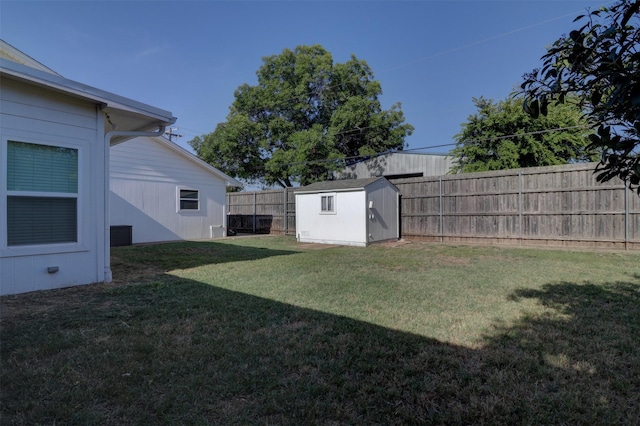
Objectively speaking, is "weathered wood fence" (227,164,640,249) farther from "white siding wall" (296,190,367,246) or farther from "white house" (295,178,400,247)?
"white siding wall" (296,190,367,246)

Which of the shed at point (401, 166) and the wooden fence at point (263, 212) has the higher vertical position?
the shed at point (401, 166)

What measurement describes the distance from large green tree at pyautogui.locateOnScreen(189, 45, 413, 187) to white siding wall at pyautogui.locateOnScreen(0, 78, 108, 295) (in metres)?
16.0

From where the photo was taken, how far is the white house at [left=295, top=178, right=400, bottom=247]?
11.0 metres

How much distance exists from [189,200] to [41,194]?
28.3ft

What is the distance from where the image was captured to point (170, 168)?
12.6 m

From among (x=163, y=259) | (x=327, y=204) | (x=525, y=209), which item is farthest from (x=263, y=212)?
(x=525, y=209)

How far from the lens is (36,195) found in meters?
4.62

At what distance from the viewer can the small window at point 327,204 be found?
11703 millimetres

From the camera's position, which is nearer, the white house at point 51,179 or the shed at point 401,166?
the white house at point 51,179

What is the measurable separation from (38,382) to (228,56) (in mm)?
14659

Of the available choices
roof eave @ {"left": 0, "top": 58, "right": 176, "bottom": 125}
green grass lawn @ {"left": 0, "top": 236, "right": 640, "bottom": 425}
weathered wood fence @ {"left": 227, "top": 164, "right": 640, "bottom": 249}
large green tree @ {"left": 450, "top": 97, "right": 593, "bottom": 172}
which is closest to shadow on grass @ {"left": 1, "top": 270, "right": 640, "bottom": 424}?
green grass lawn @ {"left": 0, "top": 236, "right": 640, "bottom": 425}

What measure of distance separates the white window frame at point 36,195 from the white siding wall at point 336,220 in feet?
25.1

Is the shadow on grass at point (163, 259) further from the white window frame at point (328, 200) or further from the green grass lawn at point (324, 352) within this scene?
the white window frame at point (328, 200)

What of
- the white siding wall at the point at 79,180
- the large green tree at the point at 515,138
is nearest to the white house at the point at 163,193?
the white siding wall at the point at 79,180
